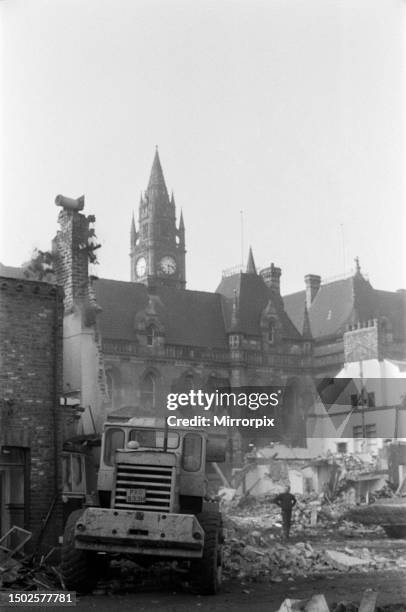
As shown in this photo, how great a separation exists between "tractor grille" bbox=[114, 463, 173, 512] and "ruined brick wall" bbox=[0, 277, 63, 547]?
9.86 ft

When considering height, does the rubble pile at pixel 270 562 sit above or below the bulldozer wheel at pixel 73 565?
below

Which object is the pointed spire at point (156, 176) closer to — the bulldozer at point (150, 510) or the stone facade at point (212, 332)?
the bulldozer at point (150, 510)

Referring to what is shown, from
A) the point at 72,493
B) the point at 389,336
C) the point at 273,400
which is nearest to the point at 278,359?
the point at 389,336

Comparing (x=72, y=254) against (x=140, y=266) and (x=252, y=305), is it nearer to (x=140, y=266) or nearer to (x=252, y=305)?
(x=252, y=305)

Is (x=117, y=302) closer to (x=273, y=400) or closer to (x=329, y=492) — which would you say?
(x=329, y=492)

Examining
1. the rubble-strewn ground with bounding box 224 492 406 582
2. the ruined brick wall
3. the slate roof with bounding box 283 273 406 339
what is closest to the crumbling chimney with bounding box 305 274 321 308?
the slate roof with bounding box 283 273 406 339

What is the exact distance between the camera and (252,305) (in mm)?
50375

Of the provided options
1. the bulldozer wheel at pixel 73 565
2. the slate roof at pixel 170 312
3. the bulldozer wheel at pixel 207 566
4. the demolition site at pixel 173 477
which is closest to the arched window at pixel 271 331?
the slate roof at pixel 170 312

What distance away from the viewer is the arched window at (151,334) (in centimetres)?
4791

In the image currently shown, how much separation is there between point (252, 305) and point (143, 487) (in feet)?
124

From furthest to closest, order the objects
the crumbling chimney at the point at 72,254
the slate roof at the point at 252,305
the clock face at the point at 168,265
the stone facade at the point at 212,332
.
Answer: the slate roof at the point at 252,305 → the clock face at the point at 168,265 → the stone facade at the point at 212,332 → the crumbling chimney at the point at 72,254

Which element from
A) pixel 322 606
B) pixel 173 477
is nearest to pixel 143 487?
pixel 173 477

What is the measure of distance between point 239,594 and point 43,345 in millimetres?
5588

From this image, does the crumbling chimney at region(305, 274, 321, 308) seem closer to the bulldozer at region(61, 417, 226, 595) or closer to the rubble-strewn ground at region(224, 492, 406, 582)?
the rubble-strewn ground at region(224, 492, 406, 582)
